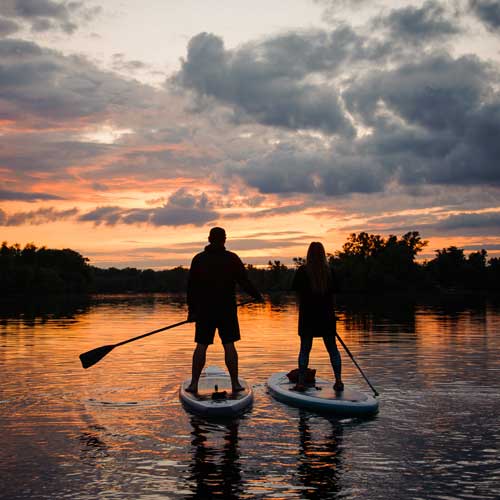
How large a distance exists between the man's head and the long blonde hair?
1.36 m

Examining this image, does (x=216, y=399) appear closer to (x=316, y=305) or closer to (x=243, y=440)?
(x=243, y=440)

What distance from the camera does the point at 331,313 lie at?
34.9ft

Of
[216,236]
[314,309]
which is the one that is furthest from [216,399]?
[216,236]

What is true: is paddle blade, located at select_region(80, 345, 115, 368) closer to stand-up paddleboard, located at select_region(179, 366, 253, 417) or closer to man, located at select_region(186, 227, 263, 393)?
stand-up paddleboard, located at select_region(179, 366, 253, 417)

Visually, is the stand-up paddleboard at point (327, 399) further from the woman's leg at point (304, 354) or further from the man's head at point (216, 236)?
the man's head at point (216, 236)

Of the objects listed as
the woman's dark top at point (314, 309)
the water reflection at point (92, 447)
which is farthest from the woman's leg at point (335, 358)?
the water reflection at point (92, 447)

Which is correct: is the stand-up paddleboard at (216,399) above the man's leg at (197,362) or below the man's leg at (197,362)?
below

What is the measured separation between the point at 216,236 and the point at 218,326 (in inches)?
54.7

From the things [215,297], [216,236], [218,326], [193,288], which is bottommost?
[218,326]

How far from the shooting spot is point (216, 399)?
31.8ft

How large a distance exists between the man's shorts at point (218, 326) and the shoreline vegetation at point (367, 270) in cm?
11579

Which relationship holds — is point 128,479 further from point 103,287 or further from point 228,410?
point 103,287

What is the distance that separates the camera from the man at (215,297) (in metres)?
10.1

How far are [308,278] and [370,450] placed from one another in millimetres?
3747
